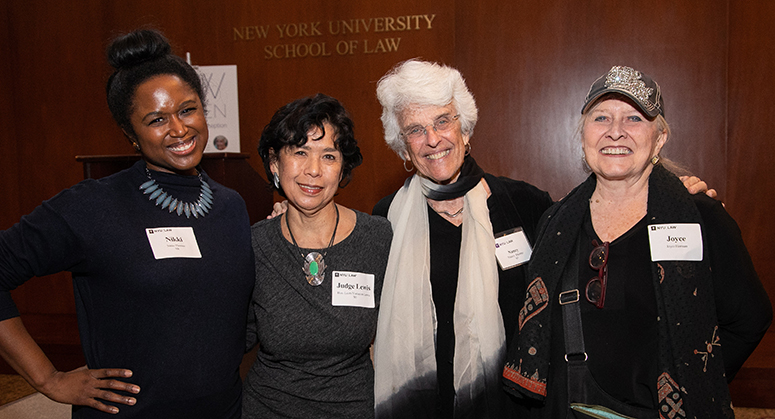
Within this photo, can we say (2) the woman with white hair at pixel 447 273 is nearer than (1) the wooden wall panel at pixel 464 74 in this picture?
Yes

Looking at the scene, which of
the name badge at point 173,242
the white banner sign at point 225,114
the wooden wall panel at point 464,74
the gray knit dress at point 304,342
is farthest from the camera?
the white banner sign at point 225,114

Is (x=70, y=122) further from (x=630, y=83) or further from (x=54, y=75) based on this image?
(x=630, y=83)

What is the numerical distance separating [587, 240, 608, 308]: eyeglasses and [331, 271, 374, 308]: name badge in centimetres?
78

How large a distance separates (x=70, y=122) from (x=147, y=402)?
16.1ft

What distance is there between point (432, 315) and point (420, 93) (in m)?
0.92

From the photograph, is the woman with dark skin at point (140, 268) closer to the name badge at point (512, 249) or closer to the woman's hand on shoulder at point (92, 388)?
the woman's hand on shoulder at point (92, 388)

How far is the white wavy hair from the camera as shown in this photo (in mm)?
1975

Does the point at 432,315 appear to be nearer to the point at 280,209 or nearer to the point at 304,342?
the point at 304,342

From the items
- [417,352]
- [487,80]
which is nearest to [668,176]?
[417,352]

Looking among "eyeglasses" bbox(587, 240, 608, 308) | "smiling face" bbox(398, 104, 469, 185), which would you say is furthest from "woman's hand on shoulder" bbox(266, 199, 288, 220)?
"eyeglasses" bbox(587, 240, 608, 308)

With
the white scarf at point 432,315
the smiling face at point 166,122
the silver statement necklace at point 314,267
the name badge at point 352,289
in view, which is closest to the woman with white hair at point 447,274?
the white scarf at point 432,315

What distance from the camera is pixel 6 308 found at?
143cm

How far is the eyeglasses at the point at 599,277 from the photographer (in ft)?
5.02

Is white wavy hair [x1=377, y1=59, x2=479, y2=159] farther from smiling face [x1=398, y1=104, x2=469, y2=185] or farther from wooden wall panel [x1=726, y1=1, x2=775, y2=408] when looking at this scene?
wooden wall panel [x1=726, y1=1, x2=775, y2=408]
